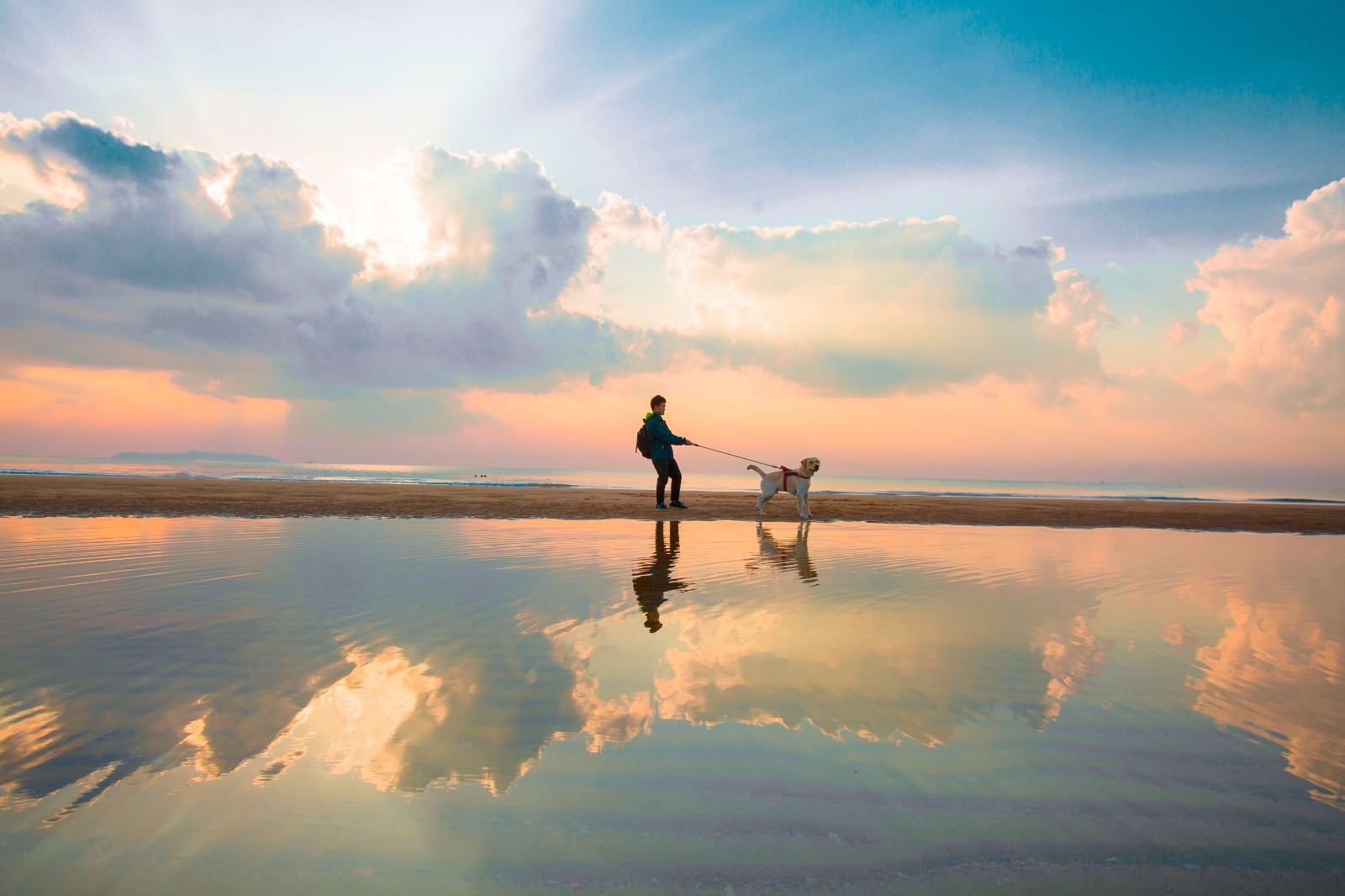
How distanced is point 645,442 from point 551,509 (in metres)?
3.24

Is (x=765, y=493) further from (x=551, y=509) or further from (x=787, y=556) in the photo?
(x=787, y=556)

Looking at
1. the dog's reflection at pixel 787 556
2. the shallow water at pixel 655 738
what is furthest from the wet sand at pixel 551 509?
the shallow water at pixel 655 738

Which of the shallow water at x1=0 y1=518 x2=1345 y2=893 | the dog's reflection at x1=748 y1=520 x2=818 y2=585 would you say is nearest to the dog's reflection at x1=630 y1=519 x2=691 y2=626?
the shallow water at x1=0 y1=518 x2=1345 y2=893

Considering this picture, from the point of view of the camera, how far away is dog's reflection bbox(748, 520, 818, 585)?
27.2 ft

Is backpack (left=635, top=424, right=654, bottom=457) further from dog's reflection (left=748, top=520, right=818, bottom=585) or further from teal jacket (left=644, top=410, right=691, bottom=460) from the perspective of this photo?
dog's reflection (left=748, top=520, right=818, bottom=585)

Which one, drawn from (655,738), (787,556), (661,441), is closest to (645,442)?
(661,441)

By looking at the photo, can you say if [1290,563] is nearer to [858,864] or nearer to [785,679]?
[785,679]

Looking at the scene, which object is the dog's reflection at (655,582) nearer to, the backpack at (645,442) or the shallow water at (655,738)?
the shallow water at (655,738)

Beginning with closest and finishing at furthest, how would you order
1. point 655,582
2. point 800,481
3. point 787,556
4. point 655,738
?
point 655,738 < point 655,582 < point 787,556 < point 800,481

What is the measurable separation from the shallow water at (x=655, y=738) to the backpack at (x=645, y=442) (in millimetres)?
11080

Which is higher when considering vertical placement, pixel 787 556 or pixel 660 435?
pixel 660 435

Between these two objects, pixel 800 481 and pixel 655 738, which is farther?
pixel 800 481

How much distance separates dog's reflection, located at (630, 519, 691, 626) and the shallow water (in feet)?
0.40

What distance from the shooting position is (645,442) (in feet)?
59.7
